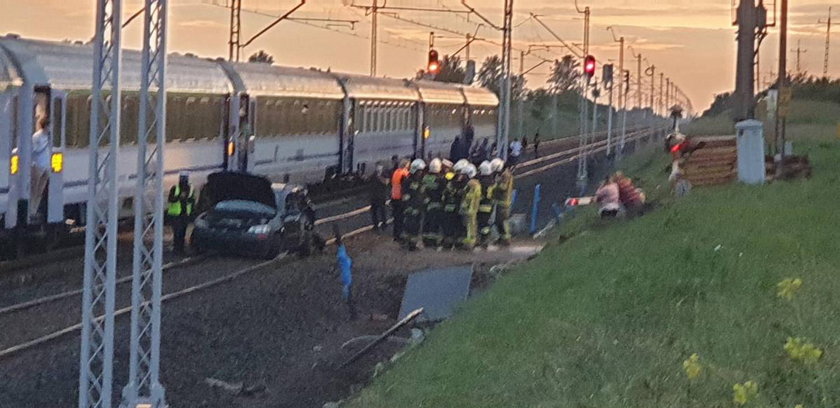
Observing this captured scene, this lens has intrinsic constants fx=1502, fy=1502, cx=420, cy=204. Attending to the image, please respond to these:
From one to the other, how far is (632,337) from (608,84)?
3515 centimetres

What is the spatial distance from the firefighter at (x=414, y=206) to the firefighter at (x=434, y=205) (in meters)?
0.11

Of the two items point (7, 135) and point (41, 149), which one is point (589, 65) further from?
point (7, 135)

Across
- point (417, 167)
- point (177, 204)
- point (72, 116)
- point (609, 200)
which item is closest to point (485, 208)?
point (417, 167)

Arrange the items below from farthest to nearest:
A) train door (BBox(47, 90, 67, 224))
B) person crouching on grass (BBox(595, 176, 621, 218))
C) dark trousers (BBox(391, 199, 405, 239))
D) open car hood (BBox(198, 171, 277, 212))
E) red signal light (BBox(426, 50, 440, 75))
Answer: red signal light (BBox(426, 50, 440, 75))
dark trousers (BBox(391, 199, 405, 239))
person crouching on grass (BBox(595, 176, 621, 218))
open car hood (BBox(198, 171, 277, 212))
train door (BBox(47, 90, 67, 224))

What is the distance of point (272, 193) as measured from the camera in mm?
25031

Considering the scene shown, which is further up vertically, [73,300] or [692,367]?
[692,367]

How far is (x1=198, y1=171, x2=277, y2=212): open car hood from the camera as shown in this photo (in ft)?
82.2

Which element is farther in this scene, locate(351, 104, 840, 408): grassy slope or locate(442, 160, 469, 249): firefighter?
locate(442, 160, 469, 249): firefighter

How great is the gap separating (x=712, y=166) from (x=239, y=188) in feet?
35.7

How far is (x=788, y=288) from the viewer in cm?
1309

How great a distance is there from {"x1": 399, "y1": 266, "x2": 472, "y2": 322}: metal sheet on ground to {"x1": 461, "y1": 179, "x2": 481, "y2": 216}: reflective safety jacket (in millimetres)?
3548

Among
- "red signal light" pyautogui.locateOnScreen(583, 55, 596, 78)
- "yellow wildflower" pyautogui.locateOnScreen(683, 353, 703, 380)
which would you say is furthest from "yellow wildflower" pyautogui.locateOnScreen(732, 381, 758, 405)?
"red signal light" pyautogui.locateOnScreen(583, 55, 596, 78)

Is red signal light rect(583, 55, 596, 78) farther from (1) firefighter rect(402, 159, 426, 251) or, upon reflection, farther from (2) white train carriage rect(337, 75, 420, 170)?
(1) firefighter rect(402, 159, 426, 251)

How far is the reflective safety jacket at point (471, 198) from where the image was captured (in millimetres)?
26094
